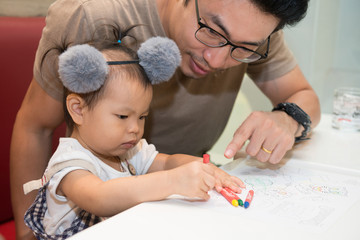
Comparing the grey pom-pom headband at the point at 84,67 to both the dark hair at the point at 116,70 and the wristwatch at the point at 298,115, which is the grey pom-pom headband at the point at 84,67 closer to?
the dark hair at the point at 116,70

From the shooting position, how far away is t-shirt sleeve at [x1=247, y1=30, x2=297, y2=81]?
154 centimetres

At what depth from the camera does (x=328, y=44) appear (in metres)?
2.02

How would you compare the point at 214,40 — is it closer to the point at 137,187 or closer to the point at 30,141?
the point at 137,187

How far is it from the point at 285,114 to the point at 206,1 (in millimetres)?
438

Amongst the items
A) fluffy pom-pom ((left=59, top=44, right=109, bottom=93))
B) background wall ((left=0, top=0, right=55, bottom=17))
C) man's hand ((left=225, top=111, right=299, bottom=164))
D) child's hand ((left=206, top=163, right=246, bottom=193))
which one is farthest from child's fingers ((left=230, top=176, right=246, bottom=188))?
background wall ((left=0, top=0, right=55, bottom=17))

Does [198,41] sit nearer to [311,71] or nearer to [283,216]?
[283,216]

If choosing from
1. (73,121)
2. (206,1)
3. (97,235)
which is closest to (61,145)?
(73,121)

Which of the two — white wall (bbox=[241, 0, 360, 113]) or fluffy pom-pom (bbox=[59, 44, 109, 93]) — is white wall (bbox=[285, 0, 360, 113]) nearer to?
white wall (bbox=[241, 0, 360, 113])

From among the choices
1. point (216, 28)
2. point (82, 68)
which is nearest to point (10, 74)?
point (82, 68)

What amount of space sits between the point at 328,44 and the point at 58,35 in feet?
4.49

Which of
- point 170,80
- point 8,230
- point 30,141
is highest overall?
point 170,80

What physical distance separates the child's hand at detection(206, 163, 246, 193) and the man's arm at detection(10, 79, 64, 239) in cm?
51

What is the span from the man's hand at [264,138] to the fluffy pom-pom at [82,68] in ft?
1.26

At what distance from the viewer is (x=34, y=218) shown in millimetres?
1021
